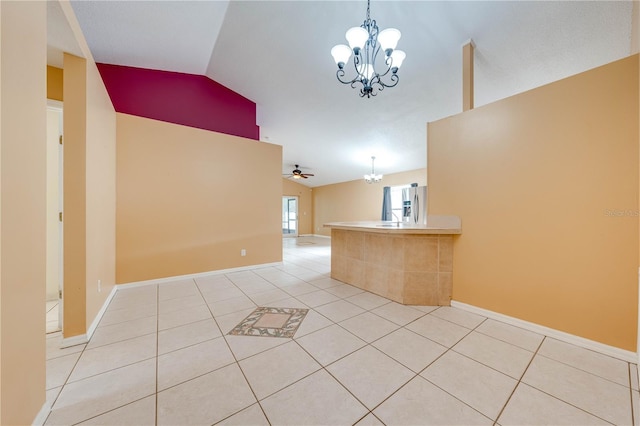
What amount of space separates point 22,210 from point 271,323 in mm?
1832

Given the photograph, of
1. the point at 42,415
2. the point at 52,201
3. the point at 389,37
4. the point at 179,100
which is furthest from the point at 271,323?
the point at 179,100

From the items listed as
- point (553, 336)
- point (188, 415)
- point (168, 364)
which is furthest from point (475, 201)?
point (168, 364)

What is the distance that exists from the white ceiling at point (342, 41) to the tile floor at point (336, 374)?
315 centimetres

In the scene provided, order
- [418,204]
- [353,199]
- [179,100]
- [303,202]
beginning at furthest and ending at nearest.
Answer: [303,202] < [353,199] < [418,204] < [179,100]

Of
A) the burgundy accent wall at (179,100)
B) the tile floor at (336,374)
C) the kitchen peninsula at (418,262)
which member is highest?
the burgundy accent wall at (179,100)

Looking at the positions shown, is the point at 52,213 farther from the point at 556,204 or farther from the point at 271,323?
the point at 556,204

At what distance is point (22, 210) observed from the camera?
1015 millimetres

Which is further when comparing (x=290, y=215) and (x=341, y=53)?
(x=290, y=215)

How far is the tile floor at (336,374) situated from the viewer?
121cm

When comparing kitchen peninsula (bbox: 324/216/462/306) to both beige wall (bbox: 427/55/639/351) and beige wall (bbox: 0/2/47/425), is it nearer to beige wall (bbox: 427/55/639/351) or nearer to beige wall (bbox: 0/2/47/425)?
beige wall (bbox: 427/55/639/351)

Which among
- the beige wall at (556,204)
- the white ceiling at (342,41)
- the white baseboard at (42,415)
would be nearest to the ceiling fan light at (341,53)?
the white ceiling at (342,41)

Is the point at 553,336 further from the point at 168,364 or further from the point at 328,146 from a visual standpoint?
the point at 328,146

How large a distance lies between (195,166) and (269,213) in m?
1.53

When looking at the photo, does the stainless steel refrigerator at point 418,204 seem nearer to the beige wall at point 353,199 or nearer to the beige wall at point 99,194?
the beige wall at point 353,199
